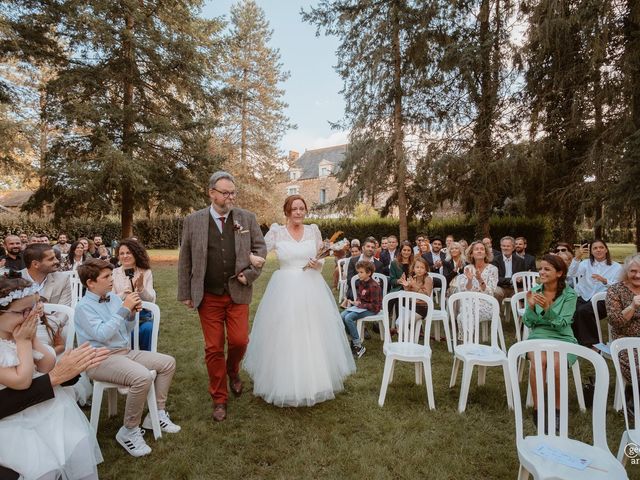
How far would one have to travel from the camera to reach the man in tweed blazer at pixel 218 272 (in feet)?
11.1

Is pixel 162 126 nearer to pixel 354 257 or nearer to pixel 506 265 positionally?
pixel 354 257

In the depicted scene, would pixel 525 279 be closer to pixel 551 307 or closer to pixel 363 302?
pixel 363 302

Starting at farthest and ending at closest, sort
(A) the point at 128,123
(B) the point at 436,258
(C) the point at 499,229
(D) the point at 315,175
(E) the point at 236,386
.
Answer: (D) the point at 315,175 < (C) the point at 499,229 < (A) the point at 128,123 < (B) the point at 436,258 < (E) the point at 236,386

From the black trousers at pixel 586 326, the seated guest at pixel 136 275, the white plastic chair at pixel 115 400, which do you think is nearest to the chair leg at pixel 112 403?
the white plastic chair at pixel 115 400

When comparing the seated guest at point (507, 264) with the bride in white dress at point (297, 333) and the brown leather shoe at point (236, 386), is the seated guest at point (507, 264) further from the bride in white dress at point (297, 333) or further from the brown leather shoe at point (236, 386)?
the brown leather shoe at point (236, 386)

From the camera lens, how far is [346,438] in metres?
3.16

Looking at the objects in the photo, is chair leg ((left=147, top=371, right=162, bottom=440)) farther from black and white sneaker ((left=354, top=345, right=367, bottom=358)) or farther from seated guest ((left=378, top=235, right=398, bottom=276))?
seated guest ((left=378, top=235, right=398, bottom=276))

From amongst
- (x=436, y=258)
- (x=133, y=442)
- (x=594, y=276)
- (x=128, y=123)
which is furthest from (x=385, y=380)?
(x=128, y=123)

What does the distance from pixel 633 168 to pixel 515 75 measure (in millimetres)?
5907

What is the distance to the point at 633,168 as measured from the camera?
5840mm

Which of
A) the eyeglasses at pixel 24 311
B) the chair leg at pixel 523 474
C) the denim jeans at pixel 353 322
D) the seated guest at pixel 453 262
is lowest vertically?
the chair leg at pixel 523 474

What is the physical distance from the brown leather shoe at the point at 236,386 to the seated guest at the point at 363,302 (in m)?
1.92

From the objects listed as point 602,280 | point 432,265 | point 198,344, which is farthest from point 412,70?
point 198,344

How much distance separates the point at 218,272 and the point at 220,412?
1259 mm
